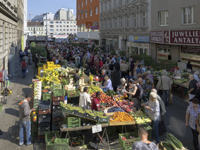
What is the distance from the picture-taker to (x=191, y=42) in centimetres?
1909

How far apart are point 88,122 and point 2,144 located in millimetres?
3446

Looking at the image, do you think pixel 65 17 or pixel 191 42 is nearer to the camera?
pixel 191 42

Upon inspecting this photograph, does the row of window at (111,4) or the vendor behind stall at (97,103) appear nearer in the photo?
the vendor behind stall at (97,103)

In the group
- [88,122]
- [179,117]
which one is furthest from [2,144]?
[179,117]

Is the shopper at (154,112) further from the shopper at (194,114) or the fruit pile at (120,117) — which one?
the shopper at (194,114)

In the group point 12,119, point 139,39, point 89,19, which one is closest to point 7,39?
point 12,119

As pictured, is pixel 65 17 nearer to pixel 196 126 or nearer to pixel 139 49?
pixel 139 49

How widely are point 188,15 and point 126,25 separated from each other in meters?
15.0

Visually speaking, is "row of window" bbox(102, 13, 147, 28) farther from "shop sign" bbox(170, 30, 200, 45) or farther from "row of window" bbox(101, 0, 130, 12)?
"shop sign" bbox(170, 30, 200, 45)

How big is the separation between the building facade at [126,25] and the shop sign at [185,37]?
20.9 ft

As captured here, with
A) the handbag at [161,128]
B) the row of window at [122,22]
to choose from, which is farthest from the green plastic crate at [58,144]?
the row of window at [122,22]

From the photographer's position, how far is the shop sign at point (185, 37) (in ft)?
60.8

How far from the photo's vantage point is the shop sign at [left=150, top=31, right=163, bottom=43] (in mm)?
24228

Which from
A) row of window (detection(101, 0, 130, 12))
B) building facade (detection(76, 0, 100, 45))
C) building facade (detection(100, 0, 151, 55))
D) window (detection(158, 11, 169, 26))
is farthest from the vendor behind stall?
building facade (detection(76, 0, 100, 45))
